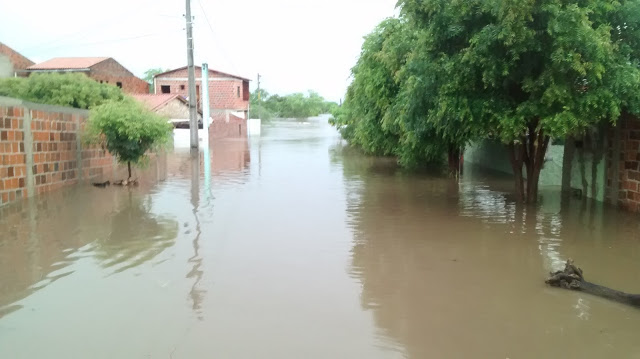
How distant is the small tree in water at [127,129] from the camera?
14.0 m

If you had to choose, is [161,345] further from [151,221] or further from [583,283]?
[151,221]

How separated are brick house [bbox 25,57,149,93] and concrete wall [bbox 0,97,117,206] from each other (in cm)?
2814

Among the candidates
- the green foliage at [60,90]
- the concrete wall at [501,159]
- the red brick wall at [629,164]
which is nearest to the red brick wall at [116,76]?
the green foliage at [60,90]

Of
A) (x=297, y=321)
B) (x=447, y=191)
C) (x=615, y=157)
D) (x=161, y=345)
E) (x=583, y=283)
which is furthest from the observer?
(x=447, y=191)

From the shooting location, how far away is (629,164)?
1038 cm

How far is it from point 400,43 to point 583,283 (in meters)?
9.76

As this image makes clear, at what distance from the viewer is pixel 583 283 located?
5887mm

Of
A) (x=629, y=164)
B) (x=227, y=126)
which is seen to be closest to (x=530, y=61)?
(x=629, y=164)

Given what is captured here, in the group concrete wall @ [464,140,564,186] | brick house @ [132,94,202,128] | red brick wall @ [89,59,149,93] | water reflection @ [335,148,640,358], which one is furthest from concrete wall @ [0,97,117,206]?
red brick wall @ [89,59,149,93]

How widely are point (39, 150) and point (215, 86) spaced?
3890 centimetres

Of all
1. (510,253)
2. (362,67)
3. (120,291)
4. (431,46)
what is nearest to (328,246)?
(510,253)

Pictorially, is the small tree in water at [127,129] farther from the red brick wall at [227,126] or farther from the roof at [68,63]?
the roof at [68,63]

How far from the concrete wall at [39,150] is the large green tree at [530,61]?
830cm

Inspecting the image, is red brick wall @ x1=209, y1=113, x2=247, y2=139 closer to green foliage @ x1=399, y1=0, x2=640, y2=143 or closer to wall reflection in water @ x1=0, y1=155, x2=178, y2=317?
wall reflection in water @ x1=0, y1=155, x2=178, y2=317
